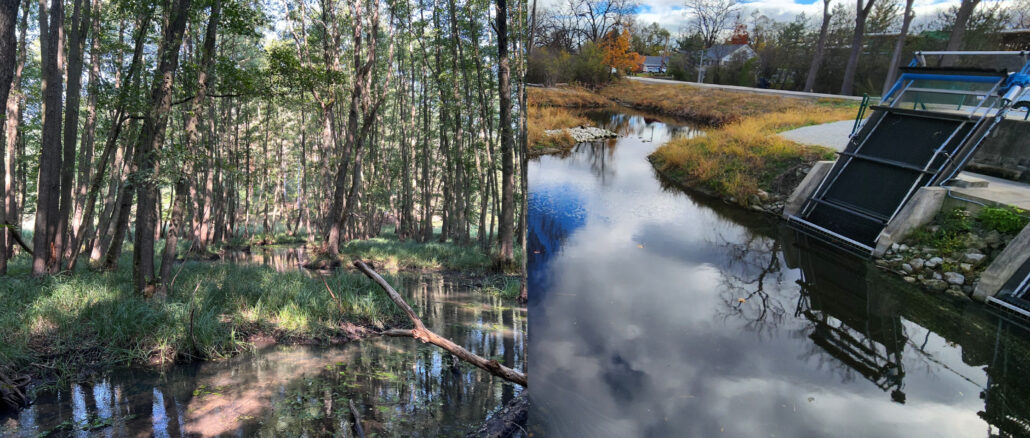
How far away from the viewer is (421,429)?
3.32 metres

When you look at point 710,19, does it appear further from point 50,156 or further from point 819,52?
point 50,156

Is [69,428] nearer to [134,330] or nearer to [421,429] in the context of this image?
[134,330]

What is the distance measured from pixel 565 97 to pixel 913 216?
7.21ft

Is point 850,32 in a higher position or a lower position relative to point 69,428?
higher

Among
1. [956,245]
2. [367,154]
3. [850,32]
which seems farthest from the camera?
[367,154]

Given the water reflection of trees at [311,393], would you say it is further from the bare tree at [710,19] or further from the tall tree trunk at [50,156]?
the tall tree trunk at [50,156]

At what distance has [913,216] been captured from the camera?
297cm

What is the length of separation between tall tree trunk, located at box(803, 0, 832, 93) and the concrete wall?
107 centimetres

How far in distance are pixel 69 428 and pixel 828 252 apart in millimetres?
5462

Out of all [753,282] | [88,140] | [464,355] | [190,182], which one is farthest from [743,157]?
[88,140]

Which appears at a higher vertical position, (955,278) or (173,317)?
(955,278)

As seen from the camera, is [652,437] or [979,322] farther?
[979,322]

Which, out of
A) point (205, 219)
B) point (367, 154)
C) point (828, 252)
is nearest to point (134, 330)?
point (828, 252)

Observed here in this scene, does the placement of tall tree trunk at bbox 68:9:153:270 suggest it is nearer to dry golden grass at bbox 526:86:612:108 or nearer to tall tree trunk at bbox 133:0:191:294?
tall tree trunk at bbox 133:0:191:294
